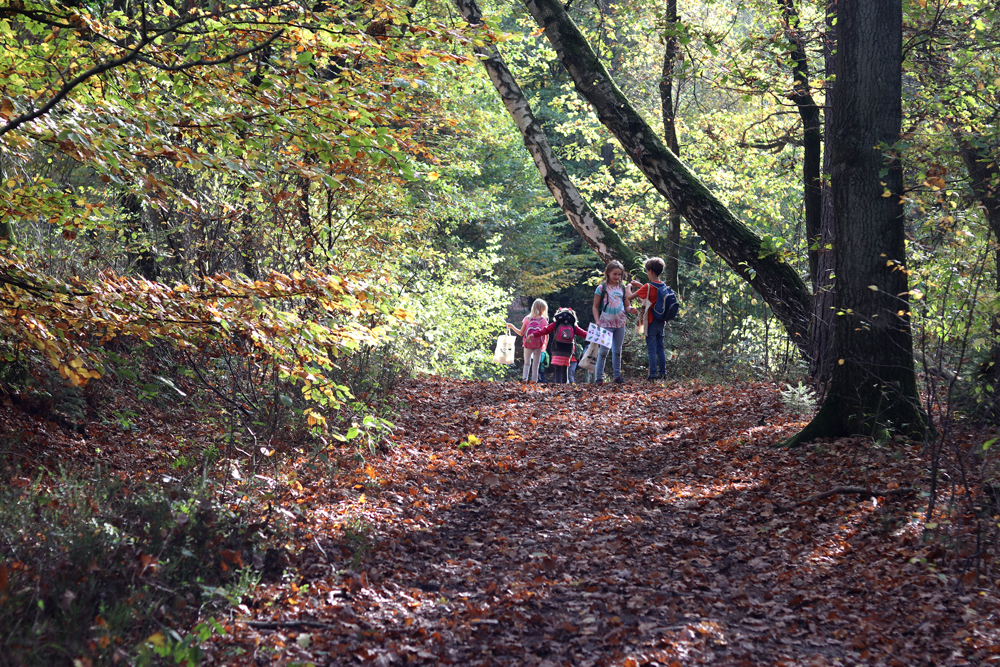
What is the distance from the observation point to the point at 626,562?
520cm

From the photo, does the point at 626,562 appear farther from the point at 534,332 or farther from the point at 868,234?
the point at 534,332

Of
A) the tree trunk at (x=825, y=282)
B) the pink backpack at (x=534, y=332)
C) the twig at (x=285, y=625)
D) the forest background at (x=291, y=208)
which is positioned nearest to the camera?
the twig at (x=285, y=625)

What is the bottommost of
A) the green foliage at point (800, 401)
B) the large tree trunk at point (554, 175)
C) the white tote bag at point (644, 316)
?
the green foliage at point (800, 401)

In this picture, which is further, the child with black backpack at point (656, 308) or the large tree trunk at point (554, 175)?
the large tree trunk at point (554, 175)

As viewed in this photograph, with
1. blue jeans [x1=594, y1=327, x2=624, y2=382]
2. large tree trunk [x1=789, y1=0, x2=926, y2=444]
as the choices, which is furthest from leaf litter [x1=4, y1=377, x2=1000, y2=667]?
blue jeans [x1=594, y1=327, x2=624, y2=382]

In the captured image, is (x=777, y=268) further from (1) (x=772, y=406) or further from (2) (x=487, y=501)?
(2) (x=487, y=501)

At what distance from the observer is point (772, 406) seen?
902 centimetres

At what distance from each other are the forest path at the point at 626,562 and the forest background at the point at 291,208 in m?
0.88

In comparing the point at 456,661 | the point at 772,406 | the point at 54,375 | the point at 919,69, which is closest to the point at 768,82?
the point at 919,69

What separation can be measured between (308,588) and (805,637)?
2.80m

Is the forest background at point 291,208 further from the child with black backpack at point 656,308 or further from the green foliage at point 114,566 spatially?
the child with black backpack at point 656,308

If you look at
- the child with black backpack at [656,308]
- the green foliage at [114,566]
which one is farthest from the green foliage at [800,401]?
the green foliage at [114,566]

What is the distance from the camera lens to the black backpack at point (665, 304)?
37.4 feet

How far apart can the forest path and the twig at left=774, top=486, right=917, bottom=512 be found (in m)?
0.05
